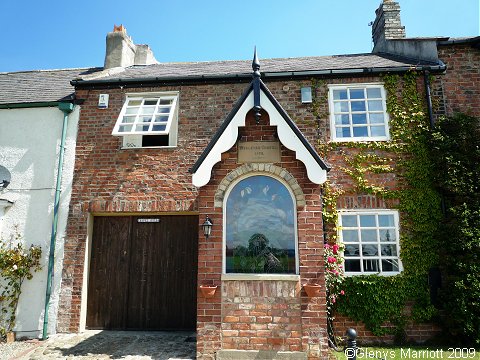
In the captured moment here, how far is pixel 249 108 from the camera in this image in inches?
249

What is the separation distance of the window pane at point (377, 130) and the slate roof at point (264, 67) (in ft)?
4.85

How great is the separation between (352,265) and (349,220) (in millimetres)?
1034

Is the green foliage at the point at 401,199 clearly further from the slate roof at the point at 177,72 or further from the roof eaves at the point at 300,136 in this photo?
the roof eaves at the point at 300,136

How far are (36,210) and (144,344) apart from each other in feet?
14.1

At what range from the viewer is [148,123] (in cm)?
856

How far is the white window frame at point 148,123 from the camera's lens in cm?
837

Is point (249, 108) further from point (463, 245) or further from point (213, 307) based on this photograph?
point (463, 245)

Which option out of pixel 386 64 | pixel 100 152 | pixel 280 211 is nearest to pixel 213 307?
pixel 280 211

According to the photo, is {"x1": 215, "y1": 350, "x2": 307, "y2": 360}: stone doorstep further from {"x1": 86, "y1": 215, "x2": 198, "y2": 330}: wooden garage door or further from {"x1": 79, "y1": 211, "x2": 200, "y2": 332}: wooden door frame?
{"x1": 79, "y1": 211, "x2": 200, "y2": 332}: wooden door frame

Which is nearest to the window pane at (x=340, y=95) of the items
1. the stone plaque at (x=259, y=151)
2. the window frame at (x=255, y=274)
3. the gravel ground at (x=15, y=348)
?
the stone plaque at (x=259, y=151)

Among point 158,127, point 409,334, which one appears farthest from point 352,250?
point 158,127

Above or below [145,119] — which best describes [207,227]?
below

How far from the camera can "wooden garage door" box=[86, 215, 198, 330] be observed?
8156 mm

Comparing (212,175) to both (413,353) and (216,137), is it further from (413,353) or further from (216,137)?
(413,353)
